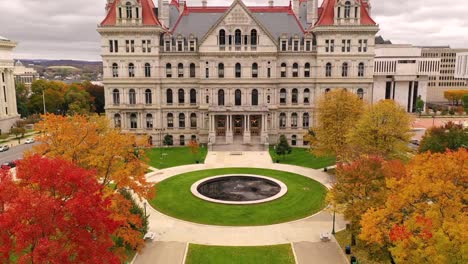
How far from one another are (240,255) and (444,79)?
18437 centimetres

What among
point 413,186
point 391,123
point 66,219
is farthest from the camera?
point 391,123

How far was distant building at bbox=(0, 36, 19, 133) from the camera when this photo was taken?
9131cm

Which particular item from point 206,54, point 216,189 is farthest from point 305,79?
point 216,189

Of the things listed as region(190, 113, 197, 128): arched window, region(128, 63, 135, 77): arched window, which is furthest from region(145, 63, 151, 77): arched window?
region(190, 113, 197, 128): arched window

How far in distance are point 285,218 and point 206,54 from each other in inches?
1549

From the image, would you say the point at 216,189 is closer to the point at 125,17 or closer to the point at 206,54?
the point at 206,54

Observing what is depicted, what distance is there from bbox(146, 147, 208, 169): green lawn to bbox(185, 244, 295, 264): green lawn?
2770cm

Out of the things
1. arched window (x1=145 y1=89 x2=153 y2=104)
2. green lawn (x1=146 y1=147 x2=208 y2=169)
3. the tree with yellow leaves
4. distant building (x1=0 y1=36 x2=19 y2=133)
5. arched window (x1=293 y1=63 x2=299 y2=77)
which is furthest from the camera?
distant building (x1=0 y1=36 x2=19 y2=133)

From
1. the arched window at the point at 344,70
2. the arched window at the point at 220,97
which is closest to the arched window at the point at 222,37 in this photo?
the arched window at the point at 220,97

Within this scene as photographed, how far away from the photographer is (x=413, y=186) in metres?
23.1

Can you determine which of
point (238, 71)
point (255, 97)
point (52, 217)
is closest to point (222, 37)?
point (238, 71)

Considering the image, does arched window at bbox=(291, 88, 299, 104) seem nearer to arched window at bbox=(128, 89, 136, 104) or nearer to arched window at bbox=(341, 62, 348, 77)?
arched window at bbox=(341, 62, 348, 77)

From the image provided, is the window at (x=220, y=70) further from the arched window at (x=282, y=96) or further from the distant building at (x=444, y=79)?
the distant building at (x=444, y=79)

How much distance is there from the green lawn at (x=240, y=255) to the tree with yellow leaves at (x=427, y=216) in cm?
737
